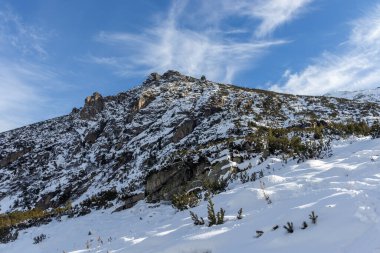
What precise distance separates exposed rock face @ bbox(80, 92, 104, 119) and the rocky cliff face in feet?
0.51

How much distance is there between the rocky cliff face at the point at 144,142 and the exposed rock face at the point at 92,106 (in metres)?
0.15

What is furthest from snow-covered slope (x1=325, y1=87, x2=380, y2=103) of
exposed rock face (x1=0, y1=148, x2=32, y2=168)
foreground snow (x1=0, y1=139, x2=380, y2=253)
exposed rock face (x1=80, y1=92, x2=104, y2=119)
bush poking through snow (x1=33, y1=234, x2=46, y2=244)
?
bush poking through snow (x1=33, y1=234, x2=46, y2=244)

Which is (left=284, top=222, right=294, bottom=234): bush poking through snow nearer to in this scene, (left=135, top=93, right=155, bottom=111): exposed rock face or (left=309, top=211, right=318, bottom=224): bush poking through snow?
(left=309, top=211, right=318, bottom=224): bush poking through snow

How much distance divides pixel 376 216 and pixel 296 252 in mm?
1407

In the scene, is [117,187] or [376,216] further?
[117,187]

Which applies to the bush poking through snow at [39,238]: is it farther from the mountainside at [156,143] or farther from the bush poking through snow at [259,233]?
the bush poking through snow at [259,233]

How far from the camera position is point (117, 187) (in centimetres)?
2575

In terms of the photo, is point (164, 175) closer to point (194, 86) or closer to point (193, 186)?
point (193, 186)

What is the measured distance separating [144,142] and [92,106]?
22493 millimetres

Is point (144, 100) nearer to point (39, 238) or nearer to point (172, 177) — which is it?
point (172, 177)

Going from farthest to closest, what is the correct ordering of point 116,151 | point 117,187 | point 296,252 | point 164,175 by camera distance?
point 116,151 < point 117,187 < point 164,175 < point 296,252

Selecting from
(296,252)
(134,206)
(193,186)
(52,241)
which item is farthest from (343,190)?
(134,206)

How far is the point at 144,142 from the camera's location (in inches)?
1390

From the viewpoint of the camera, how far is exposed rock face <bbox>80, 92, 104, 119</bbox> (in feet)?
176
